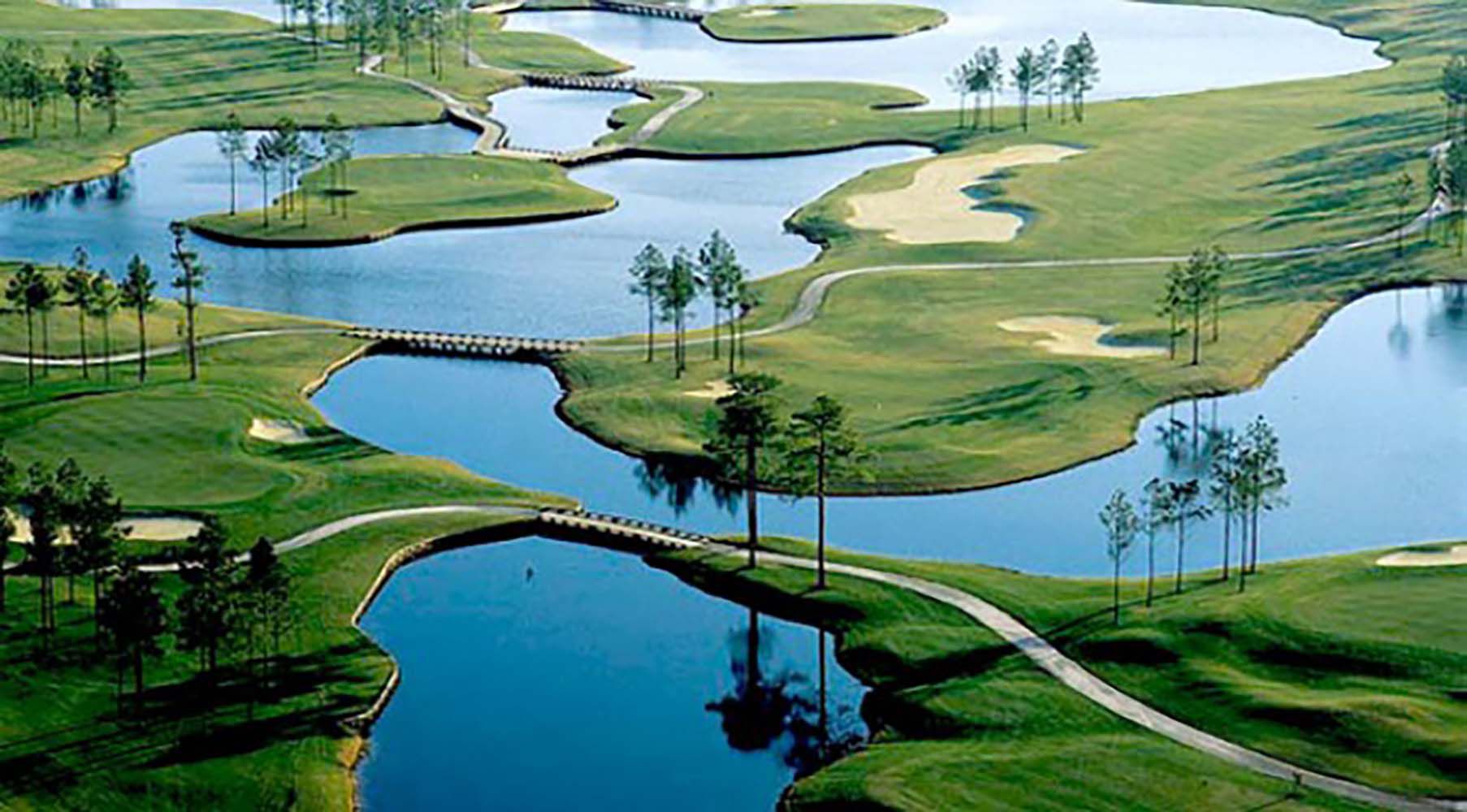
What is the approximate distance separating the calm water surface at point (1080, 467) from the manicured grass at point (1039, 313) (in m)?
2.27

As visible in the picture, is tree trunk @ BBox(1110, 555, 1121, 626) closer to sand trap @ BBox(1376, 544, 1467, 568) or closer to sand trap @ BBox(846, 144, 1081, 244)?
sand trap @ BBox(1376, 544, 1467, 568)

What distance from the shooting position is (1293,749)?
84125 millimetres

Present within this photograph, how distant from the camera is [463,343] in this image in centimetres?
14850

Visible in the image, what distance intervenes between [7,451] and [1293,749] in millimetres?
70882

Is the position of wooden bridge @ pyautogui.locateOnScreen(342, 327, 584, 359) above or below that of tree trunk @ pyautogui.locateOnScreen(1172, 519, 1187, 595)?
above

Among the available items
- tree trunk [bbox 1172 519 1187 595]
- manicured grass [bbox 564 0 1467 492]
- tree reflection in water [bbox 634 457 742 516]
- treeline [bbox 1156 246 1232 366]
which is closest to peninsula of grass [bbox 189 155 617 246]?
manicured grass [bbox 564 0 1467 492]

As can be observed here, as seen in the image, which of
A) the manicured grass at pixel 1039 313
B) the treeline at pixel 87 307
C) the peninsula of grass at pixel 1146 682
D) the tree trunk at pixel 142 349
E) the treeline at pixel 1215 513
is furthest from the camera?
the treeline at pixel 87 307

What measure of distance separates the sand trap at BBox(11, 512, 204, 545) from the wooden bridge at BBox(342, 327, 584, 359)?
38070mm

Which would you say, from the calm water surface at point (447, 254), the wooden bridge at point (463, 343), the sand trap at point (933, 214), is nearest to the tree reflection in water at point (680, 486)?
the wooden bridge at point (463, 343)

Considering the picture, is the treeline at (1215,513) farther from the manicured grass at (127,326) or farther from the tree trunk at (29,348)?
the tree trunk at (29,348)

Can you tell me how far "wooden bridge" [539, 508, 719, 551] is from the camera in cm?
11181

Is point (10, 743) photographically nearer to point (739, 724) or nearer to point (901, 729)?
point (739, 724)

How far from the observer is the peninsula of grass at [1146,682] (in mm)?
82625

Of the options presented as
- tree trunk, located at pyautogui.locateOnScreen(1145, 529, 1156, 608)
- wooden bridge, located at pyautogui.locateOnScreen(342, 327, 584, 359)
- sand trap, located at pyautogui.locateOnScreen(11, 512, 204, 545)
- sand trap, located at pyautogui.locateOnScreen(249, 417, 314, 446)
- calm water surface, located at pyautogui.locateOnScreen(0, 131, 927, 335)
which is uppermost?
calm water surface, located at pyautogui.locateOnScreen(0, 131, 927, 335)
